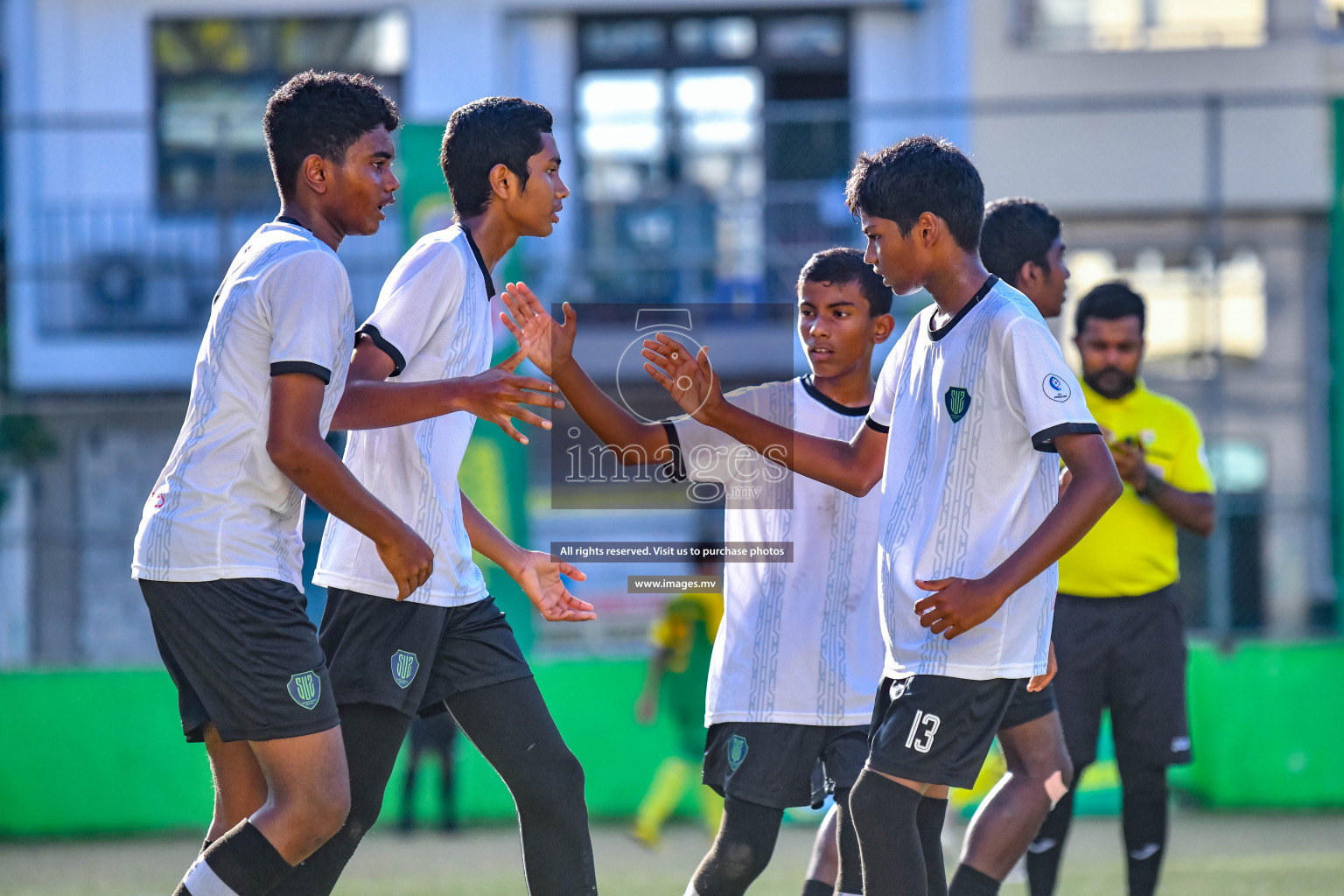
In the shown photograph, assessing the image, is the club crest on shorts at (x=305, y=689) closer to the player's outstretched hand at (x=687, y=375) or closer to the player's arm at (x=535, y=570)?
the player's arm at (x=535, y=570)

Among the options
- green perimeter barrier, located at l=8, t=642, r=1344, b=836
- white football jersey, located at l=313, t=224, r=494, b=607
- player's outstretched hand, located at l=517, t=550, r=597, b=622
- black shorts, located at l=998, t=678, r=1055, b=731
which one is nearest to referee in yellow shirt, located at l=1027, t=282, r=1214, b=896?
black shorts, located at l=998, t=678, r=1055, b=731

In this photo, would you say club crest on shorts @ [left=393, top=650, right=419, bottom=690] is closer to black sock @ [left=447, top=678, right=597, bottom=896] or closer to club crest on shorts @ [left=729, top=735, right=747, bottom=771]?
black sock @ [left=447, top=678, right=597, bottom=896]

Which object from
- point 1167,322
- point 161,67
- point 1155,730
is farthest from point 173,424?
point 1155,730

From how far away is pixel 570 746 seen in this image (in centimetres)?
893

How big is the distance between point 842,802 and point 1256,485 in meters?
11.5

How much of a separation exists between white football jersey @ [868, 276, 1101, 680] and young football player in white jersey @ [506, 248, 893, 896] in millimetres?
556

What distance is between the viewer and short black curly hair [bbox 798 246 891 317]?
13.2 ft

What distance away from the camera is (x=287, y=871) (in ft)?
10.7

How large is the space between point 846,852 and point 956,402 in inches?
45.0

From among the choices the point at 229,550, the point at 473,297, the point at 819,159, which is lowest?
the point at 229,550

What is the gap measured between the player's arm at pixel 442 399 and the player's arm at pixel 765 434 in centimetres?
35

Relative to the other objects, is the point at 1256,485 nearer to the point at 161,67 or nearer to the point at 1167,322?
the point at 1167,322

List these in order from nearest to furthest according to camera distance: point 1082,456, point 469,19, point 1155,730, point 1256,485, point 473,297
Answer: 1. point 1082,456
2. point 473,297
3. point 1155,730
4. point 1256,485
5. point 469,19

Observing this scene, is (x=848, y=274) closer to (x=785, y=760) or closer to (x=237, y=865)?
(x=785, y=760)
